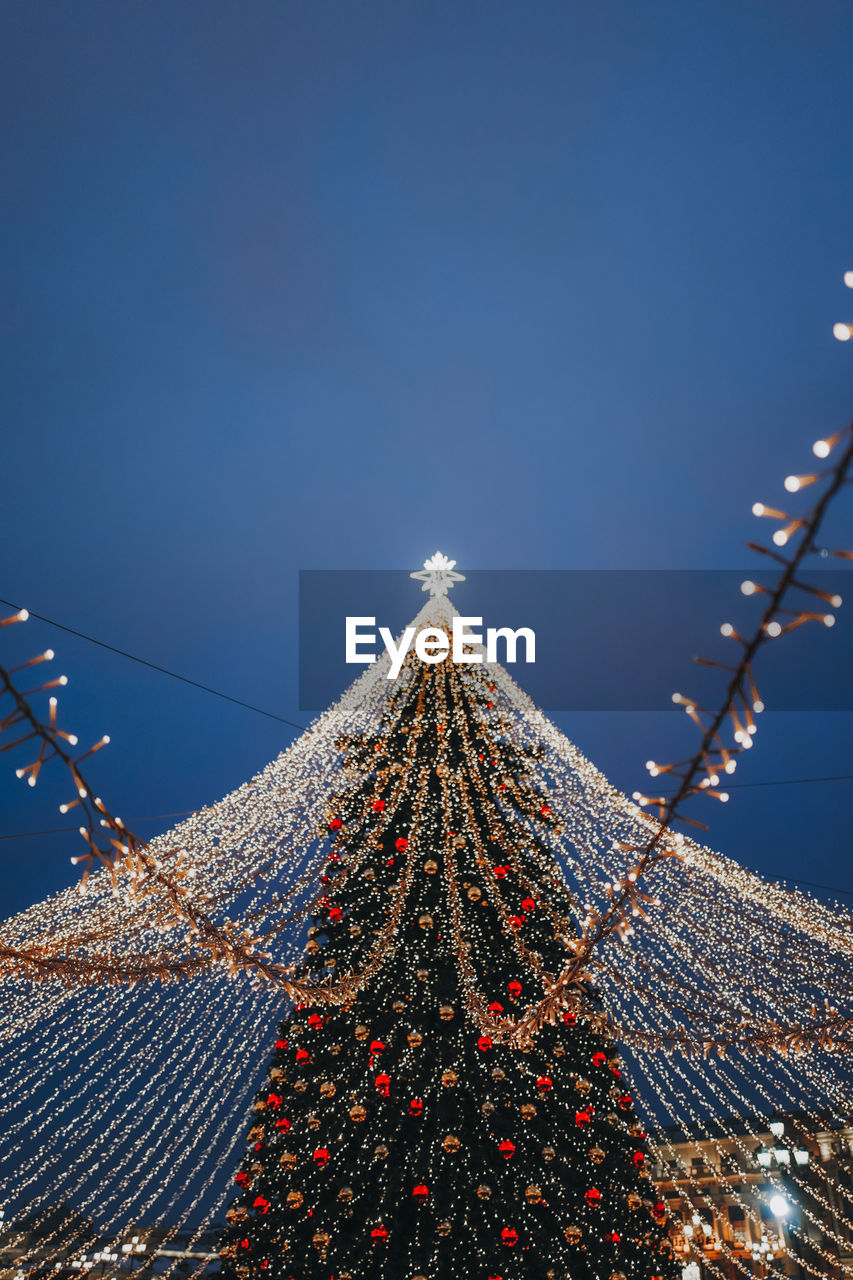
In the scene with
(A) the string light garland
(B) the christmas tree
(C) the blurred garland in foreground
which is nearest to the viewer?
(C) the blurred garland in foreground

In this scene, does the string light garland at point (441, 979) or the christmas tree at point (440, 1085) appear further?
the christmas tree at point (440, 1085)

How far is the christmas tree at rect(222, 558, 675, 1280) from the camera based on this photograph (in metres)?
3.69

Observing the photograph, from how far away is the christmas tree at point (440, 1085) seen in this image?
3.69m

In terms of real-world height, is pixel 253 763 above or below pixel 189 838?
below

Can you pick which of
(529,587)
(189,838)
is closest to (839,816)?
(529,587)

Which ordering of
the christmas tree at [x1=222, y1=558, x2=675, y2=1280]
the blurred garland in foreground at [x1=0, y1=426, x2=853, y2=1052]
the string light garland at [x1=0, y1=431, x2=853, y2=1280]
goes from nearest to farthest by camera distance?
the blurred garland in foreground at [x1=0, y1=426, x2=853, y2=1052] < the string light garland at [x1=0, y1=431, x2=853, y2=1280] < the christmas tree at [x1=222, y1=558, x2=675, y2=1280]

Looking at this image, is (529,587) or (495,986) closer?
(495,986)

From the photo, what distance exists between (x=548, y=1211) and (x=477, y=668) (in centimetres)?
435

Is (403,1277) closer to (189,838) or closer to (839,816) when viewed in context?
(189,838)

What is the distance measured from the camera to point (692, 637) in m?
29.6

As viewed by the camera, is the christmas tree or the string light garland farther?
the christmas tree

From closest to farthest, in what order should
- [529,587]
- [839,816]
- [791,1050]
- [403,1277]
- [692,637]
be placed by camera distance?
[403,1277] < [791,1050] < [692,637] < [529,587] < [839,816]

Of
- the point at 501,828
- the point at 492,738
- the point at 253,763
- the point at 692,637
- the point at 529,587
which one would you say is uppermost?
the point at 529,587

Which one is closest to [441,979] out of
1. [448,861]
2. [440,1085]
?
[440,1085]
